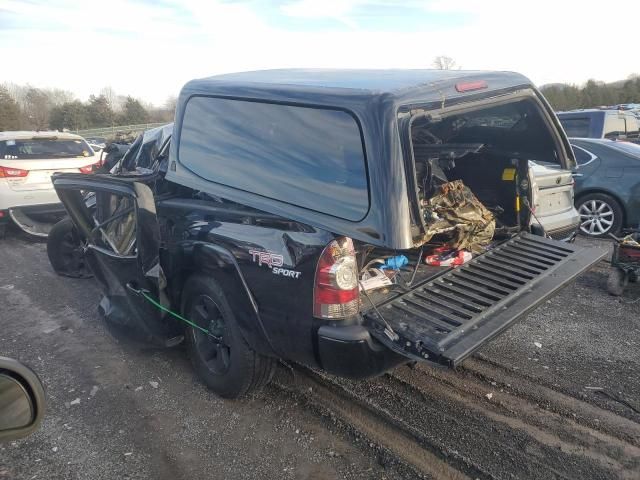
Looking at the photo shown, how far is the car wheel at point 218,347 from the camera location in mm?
3223

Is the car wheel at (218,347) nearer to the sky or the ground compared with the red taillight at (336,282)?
nearer to the ground

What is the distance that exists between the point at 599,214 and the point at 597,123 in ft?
8.77

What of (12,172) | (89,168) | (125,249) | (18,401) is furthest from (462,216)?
(89,168)

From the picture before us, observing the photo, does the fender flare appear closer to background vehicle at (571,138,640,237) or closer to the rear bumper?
the rear bumper

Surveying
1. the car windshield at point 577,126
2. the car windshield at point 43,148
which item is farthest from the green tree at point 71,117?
the car windshield at point 577,126

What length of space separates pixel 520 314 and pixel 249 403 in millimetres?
1836

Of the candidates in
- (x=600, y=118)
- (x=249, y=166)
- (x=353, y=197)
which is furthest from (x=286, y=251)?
(x=600, y=118)

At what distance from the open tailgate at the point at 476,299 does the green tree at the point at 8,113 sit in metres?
33.1

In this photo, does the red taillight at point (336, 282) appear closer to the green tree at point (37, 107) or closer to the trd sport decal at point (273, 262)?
the trd sport decal at point (273, 262)

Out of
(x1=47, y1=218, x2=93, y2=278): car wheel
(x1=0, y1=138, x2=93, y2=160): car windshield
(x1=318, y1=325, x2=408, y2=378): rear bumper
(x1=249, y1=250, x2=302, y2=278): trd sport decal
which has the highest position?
(x1=0, y1=138, x2=93, y2=160): car windshield

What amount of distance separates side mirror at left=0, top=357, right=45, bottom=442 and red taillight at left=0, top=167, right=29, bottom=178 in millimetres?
7355

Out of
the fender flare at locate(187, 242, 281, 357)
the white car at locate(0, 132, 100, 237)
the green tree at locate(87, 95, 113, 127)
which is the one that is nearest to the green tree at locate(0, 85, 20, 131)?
the green tree at locate(87, 95, 113, 127)

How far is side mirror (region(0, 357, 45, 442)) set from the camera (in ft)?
5.08

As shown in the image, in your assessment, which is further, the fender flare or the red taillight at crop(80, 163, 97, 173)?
the red taillight at crop(80, 163, 97, 173)
